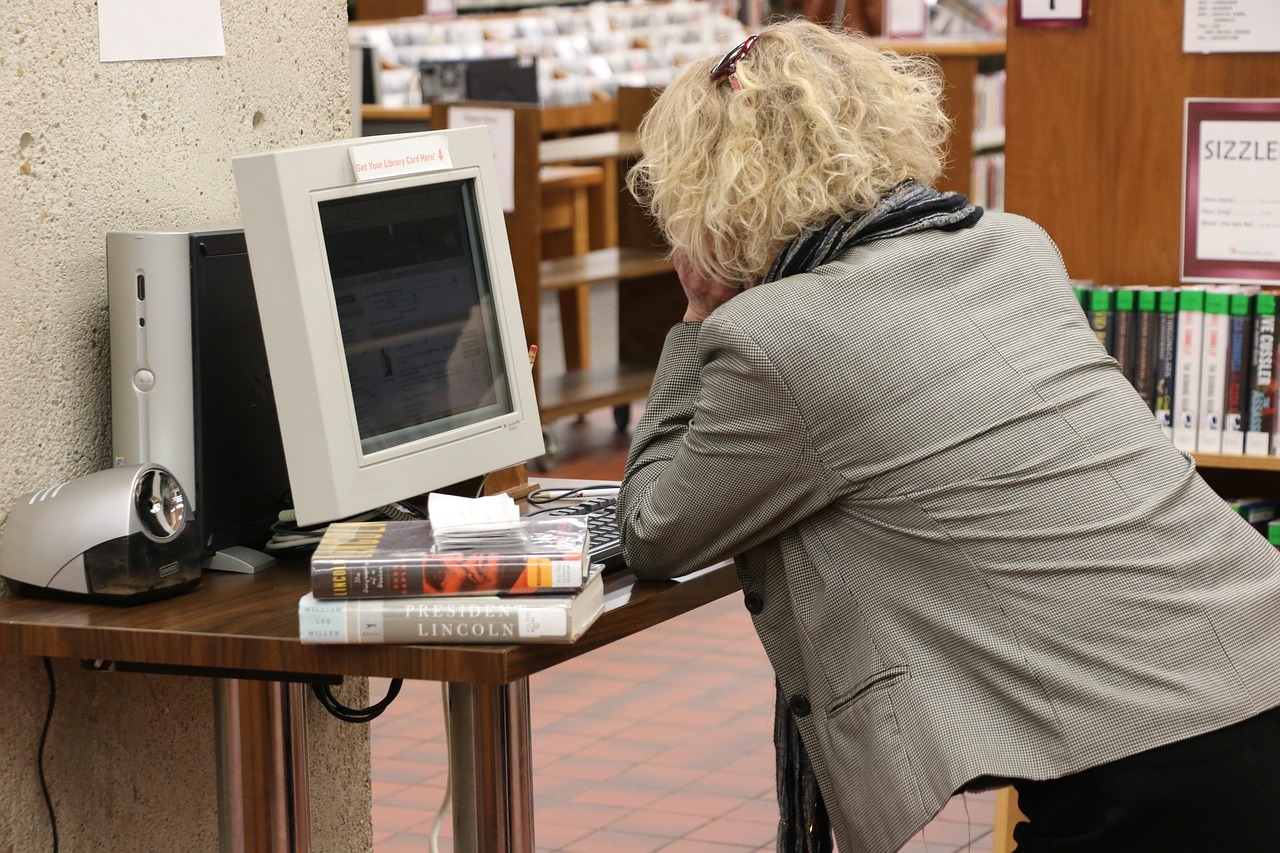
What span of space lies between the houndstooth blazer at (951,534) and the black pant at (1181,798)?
0.02 metres

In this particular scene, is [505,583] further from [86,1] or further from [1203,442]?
[1203,442]

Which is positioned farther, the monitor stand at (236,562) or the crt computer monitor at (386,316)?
the monitor stand at (236,562)

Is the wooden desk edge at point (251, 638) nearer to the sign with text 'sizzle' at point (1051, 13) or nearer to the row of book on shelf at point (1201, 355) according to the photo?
the row of book on shelf at point (1201, 355)

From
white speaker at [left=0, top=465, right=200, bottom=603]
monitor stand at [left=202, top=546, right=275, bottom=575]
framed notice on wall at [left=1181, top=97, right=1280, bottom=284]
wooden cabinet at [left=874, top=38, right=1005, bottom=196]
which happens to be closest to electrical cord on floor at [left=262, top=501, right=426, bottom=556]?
monitor stand at [left=202, top=546, right=275, bottom=575]

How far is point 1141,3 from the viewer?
2967mm

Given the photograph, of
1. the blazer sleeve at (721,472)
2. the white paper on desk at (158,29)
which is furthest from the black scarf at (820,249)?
the white paper on desk at (158,29)

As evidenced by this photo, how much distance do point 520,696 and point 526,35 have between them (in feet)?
26.3

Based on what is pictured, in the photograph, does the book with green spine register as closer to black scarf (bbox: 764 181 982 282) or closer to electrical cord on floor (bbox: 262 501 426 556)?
black scarf (bbox: 764 181 982 282)

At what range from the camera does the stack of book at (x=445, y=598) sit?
1.47m

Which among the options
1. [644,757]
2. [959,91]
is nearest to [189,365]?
[644,757]

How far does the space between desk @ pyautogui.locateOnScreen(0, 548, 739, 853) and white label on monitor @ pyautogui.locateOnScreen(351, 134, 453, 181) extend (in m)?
0.45

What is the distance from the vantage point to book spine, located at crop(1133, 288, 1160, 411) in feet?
9.39

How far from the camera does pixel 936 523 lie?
1.57 metres

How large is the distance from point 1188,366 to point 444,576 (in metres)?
1.81
